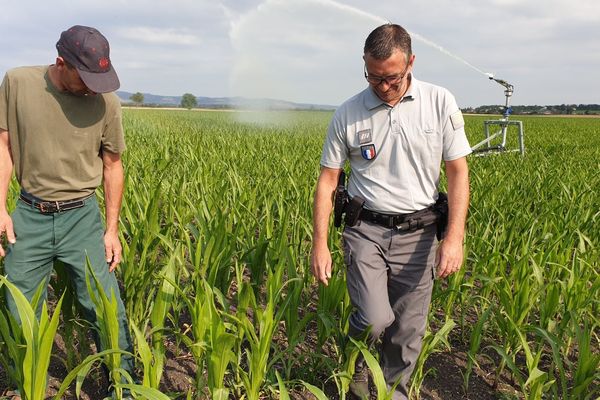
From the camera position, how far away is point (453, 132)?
191cm

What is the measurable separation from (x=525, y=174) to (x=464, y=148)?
4881 mm

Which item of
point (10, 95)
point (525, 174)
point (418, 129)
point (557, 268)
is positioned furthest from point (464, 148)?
point (525, 174)

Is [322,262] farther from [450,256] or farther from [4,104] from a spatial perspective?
[4,104]

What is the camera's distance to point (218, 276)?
2.50 metres

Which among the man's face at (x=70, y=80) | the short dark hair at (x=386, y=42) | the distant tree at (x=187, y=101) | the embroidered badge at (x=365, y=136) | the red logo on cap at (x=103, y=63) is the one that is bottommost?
the embroidered badge at (x=365, y=136)

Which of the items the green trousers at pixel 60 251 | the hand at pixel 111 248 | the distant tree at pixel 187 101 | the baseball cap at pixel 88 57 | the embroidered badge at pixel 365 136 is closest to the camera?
the baseball cap at pixel 88 57

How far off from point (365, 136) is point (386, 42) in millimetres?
386

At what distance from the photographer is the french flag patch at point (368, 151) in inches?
76.9

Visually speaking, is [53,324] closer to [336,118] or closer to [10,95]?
[10,95]

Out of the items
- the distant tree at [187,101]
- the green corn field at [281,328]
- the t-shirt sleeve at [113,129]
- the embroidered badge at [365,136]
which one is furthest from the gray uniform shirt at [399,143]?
A: the distant tree at [187,101]

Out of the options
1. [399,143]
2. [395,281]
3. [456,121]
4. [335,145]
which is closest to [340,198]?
[335,145]

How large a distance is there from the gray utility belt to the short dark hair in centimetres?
64

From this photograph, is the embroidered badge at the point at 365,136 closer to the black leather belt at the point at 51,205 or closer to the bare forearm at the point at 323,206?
the bare forearm at the point at 323,206

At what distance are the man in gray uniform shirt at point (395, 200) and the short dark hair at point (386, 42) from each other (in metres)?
0.07
